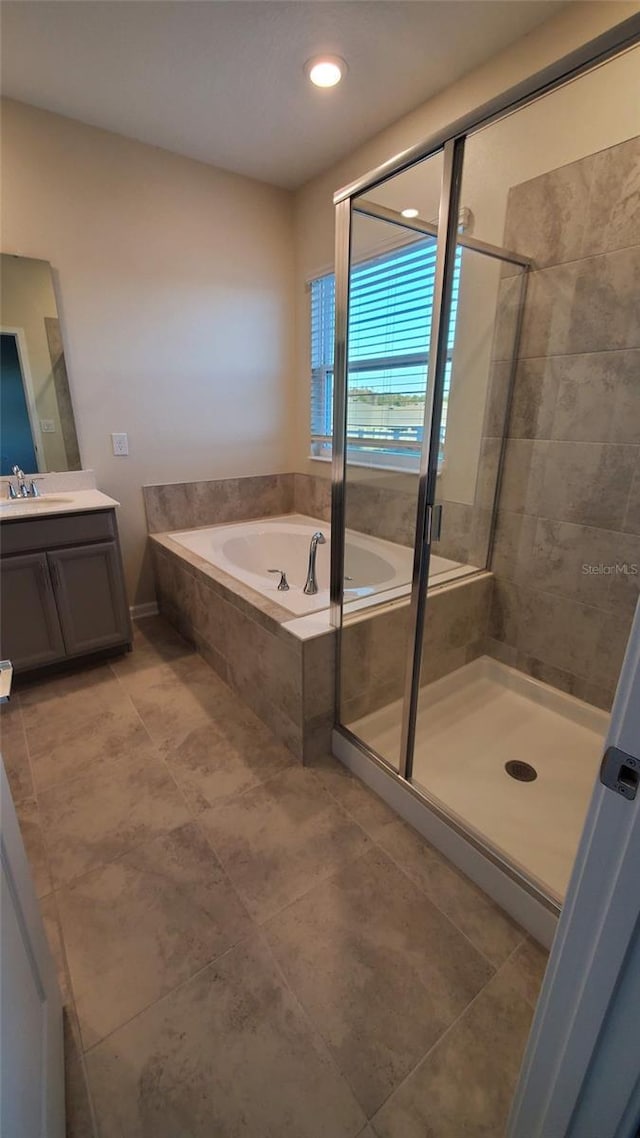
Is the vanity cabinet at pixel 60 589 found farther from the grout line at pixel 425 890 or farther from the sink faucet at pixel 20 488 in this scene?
the grout line at pixel 425 890

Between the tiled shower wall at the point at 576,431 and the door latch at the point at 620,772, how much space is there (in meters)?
1.56

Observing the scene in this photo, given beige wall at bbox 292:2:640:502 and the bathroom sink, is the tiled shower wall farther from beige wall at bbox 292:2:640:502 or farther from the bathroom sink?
the bathroom sink

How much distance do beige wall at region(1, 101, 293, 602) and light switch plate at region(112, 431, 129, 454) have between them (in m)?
0.05

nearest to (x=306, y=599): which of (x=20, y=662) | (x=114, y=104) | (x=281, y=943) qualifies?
(x=281, y=943)

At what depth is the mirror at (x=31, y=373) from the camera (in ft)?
7.34

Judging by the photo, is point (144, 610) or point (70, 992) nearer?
point (70, 992)

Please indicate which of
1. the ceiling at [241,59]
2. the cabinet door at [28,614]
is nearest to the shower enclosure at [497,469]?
the ceiling at [241,59]

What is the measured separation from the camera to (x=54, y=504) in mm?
2369

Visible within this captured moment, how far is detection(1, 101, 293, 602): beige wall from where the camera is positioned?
2244mm

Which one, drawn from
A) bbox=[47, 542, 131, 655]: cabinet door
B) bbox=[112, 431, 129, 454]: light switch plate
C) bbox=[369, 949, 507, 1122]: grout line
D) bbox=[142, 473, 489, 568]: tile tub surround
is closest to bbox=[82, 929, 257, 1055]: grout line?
bbox=[369, 949, 507, 1122]: grout line

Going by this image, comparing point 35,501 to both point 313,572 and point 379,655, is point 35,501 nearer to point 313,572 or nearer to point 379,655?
point 313,572

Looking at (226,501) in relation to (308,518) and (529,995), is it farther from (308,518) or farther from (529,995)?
(529,995)

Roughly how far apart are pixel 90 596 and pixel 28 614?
0.90 ft

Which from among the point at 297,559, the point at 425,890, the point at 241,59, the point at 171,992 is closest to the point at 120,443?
the point at 297,559
